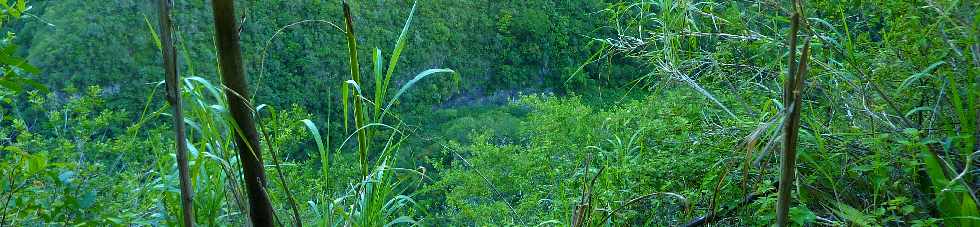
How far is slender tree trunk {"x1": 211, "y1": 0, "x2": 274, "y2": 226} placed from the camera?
0.93 metres

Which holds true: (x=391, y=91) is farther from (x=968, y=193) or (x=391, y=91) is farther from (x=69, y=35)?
(x=968, y=193)

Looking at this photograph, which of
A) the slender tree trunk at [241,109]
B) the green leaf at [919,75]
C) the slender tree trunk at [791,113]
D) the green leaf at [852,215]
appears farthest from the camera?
the green leaf at [919,75]

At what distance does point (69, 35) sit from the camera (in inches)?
735

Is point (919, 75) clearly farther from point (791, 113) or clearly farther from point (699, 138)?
point (791, 113)

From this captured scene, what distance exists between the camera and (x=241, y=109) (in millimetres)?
973

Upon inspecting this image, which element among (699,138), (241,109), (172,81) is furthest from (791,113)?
(699,138)

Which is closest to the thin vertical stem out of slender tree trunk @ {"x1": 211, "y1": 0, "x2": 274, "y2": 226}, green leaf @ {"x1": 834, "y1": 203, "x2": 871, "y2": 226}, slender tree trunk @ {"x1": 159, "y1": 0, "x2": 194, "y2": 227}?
slender tree trunk @ {"x1": 211, "y1": 0, "x2": 274, "y2": 226}

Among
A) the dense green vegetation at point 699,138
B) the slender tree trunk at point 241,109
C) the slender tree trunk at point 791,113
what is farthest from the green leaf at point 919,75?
the slender tree trunk at point 241,109

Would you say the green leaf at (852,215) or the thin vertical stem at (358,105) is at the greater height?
the thin vertical stem at (358,105)

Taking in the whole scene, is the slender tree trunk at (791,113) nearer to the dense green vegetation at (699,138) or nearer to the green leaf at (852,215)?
the dense green vegetation at (699,138)

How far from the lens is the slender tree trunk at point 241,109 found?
0.93 metres

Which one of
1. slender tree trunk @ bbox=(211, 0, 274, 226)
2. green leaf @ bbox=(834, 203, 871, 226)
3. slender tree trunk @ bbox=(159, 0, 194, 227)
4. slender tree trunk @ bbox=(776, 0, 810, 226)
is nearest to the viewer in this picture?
slender tree trunk @ bbox=(776, 0, 810, 226)

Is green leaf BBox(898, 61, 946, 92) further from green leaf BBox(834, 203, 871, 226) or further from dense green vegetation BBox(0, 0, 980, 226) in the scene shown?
green leaf BBox(834, 203, 871, 226)

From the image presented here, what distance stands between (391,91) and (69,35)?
7.54 metres
